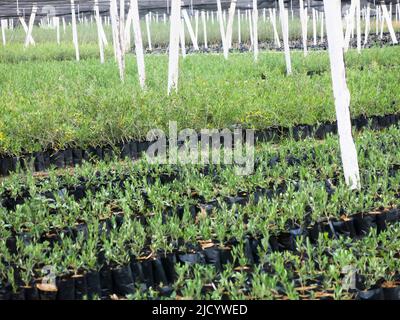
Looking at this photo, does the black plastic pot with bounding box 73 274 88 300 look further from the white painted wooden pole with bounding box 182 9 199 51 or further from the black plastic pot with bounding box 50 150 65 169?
the white painted wooden pole with bounding box 182 9 199 51

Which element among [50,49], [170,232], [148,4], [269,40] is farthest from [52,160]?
[269,40]

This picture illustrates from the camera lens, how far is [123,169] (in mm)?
5660

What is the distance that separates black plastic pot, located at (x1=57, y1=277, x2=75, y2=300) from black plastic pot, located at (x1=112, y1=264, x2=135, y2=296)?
22cm

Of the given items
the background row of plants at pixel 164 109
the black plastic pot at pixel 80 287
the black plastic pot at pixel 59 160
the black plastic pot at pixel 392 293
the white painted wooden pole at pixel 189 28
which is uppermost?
the white painted wooden pole at pixel 189 28

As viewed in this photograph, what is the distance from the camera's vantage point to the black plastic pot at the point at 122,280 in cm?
345

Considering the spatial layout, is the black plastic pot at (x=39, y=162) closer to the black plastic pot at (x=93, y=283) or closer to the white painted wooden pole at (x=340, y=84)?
the white painted wooden pole at (x=340, y=84)

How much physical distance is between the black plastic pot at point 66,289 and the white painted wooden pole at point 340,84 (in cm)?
209

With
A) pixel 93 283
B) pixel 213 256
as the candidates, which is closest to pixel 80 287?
pixel 93 283

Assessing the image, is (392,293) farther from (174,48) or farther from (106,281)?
(174,48)

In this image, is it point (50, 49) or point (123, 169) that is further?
point (50, 49)

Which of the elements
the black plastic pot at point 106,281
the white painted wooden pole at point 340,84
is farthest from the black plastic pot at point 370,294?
the white painted wooden pole at point 340,84
